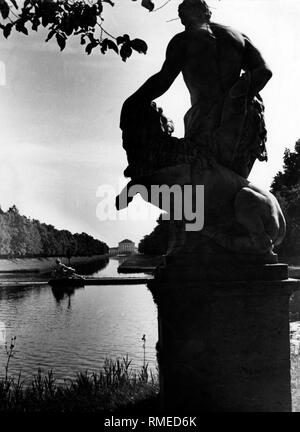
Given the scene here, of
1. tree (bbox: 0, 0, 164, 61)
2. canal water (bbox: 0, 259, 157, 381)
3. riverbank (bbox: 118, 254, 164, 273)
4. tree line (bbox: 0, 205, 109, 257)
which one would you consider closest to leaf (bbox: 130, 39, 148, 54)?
tree (bbox: 0, 0, 164, 61)

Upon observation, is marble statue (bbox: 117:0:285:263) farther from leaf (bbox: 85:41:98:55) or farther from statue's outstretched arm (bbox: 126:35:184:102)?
leaf (bbox: 85:41:98:55)

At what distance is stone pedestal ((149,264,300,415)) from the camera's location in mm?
5668

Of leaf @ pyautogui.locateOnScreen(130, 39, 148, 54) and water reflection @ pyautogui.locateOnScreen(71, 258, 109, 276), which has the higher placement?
water reflection @ pyautogui.locateOnScreen(71, 258, 109, 276)

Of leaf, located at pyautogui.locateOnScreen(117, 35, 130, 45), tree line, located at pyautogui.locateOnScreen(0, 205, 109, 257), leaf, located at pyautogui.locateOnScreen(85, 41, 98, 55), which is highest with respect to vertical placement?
tree line, located at pyautogui.locateOnScreen(0, 205, 109, 257)

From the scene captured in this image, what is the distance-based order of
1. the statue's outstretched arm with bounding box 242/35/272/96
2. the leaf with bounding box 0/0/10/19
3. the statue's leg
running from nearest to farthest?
the leaf with bounding box 0/0/10/19
the statue's leg
the statue's outstretched arm with bounding box 242/35/272/96

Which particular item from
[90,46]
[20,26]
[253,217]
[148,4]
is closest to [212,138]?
[253,217]

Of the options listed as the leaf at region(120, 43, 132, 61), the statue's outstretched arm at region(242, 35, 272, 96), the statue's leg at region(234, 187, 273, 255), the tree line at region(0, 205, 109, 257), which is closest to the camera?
the statue's leg at region(234, 187, 273, 255)

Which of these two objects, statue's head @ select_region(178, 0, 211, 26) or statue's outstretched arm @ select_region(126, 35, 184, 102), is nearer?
statue's outstretched arm @ select_region(126, 35, 184, 102)

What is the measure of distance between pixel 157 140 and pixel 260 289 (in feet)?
5.62

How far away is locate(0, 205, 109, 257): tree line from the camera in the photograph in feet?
285

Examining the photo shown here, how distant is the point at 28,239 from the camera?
94812mm

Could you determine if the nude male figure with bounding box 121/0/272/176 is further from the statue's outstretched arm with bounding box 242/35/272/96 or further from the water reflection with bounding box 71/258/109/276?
the water reflection with bounding box 71/258/109/276

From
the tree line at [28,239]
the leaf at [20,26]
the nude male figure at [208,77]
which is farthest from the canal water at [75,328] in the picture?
the tree line at [28,239]
